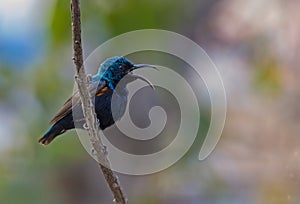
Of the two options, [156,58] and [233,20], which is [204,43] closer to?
[233,20]

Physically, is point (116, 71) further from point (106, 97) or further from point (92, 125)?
point (92, 125)

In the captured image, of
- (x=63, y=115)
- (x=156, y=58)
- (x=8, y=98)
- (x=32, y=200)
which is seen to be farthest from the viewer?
(x=8, y=98)

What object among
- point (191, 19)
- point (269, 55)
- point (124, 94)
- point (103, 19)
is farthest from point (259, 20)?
point (124, 94)

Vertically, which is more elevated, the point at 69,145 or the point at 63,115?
the point at 69,145

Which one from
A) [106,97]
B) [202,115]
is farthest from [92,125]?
[202,115]

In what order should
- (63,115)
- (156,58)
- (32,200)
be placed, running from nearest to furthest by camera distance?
(63,115), (156,58), (32,200)

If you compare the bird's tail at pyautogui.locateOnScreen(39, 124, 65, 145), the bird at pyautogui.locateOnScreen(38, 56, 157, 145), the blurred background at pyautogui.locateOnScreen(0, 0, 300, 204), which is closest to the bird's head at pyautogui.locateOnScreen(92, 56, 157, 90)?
the bird at pyautogui.locateOnScreen(38, 56, 157, 145)

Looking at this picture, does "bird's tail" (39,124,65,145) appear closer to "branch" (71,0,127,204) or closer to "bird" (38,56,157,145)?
"bird" (38,56,157,145)
